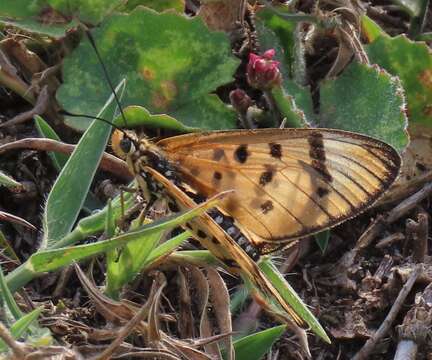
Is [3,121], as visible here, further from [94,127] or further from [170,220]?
[170,220]

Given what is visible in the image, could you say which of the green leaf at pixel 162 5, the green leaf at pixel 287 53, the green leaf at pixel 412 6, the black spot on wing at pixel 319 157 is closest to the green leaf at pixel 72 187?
the black spot on wing at pixel 319 157

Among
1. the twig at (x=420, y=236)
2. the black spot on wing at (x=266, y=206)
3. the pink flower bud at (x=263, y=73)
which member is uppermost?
the pink flower bud at (x=263, y=73)

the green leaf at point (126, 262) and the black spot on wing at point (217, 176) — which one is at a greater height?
the black spot on wing at point (217, 176)

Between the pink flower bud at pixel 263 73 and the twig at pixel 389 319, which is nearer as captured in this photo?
the twig at pixel 389 319

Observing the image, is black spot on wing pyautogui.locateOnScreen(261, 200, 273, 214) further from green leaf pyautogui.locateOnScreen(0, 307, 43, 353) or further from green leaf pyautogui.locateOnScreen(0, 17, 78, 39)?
green leaf pyautogui.locateOnScreen(0, 17, 78, 39)

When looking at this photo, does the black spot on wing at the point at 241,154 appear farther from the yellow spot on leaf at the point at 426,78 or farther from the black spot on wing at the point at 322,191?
the yellow spot on leaf at the point at 426,78

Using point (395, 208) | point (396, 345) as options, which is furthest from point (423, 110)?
point (396, 345)

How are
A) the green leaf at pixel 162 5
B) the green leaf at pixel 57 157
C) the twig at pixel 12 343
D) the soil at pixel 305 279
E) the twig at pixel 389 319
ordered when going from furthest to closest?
the green leaf at pixel 162 5 < the green leaf at pixel 57 157 < the twig at pixel 389 319 < the soil at pixel 305 279 < the twig at pixel 12 343

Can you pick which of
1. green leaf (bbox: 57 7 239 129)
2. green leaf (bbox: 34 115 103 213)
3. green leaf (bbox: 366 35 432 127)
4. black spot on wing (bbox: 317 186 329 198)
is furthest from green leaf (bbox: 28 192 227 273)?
green leaf (bbox: 366 35 432 127)
